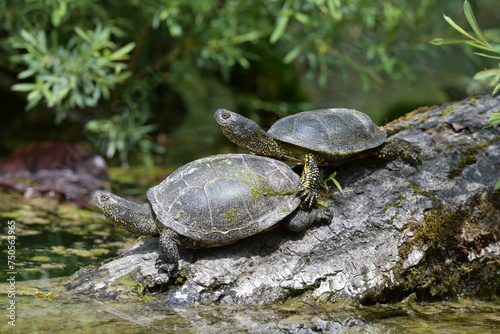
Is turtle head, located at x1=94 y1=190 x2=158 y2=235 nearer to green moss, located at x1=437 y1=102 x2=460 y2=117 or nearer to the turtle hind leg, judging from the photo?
the turtle hind leg

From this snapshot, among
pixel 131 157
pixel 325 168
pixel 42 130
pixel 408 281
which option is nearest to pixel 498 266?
pixel 408 281

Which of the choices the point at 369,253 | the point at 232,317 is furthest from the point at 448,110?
the point at 232,317

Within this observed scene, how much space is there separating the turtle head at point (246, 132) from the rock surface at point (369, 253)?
60cm

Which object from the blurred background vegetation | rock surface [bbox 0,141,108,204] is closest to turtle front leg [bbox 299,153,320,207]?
the blurred background vegetation

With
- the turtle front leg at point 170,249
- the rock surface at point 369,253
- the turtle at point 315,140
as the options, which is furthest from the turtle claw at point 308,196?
the turtle front leg at point 170,249

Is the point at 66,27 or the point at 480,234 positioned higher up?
the point at 66,27

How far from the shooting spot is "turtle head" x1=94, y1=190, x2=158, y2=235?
3.59 metres

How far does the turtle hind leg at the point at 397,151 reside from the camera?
3877mm

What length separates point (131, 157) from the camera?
338 inches

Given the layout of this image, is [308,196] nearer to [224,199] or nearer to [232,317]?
[224,199]

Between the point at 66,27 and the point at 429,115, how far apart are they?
A: 17.9 feet

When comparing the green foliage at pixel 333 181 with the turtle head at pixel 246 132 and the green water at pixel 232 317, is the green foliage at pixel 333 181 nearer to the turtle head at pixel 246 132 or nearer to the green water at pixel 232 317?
the turtle head at pixel 246 132

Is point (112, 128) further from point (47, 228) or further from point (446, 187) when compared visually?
point (446, 187)

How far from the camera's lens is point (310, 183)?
3520mm
